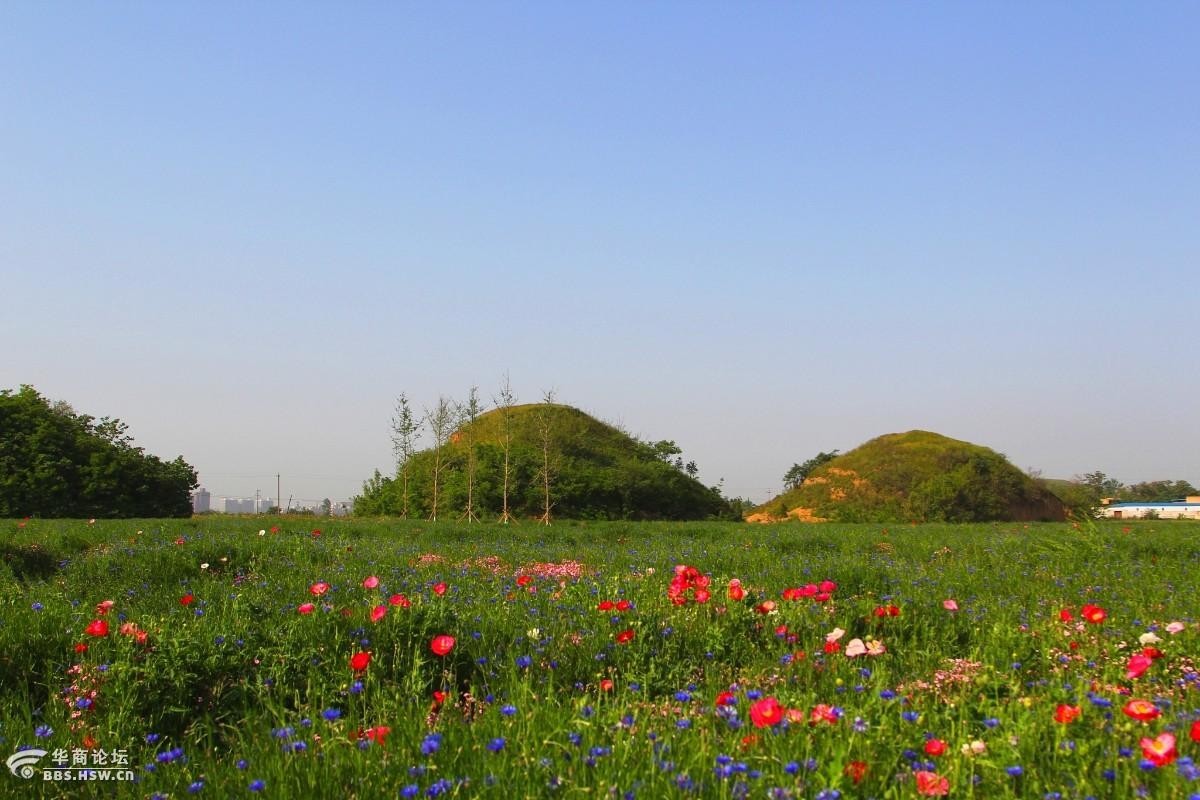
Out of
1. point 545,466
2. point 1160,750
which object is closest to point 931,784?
point 1160,750

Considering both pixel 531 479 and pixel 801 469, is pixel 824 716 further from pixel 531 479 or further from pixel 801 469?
pixel 801 469

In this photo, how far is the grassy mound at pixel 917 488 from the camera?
35562mm

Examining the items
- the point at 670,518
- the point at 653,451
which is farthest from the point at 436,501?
the point at 653,451

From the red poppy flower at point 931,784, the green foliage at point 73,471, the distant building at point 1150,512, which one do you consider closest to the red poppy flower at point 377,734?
the red poppy flower at point 931,784

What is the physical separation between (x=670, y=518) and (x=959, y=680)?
2928 cm

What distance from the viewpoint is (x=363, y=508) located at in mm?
34312

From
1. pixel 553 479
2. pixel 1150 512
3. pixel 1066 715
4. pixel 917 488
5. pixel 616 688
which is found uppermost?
pixel 553 479

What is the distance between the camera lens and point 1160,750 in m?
2.42

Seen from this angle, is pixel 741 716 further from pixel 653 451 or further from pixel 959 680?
pixel 653 451

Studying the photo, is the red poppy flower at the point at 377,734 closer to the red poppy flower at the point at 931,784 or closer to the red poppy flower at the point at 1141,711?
the red poppy flower at the point at 931,784

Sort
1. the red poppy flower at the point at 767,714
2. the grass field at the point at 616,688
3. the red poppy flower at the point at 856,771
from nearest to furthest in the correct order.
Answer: the red poppy flower at the point at 856,771 → the grass field at the point at 616,688 → the red poppy flower at the point at 767,714

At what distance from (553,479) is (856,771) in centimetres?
2818

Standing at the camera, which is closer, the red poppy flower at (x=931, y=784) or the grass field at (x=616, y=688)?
the red poppy flower at (x=931, y=784)

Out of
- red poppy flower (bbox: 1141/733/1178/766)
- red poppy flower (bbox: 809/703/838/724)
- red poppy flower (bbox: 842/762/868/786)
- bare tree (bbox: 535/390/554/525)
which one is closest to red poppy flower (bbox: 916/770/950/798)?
red poppy flower (bbox: 842/762/868/786)
